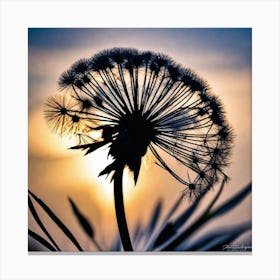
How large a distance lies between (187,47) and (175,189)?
91cm

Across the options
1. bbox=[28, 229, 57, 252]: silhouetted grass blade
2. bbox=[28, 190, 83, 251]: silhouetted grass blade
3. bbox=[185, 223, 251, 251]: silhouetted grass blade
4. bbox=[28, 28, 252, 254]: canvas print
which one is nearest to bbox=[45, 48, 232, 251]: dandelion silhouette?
bbox=[28, 28, 252, 254]: canvas print

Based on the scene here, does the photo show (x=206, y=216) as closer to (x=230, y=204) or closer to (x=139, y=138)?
(x=230, y=204)

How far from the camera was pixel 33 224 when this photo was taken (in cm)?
260

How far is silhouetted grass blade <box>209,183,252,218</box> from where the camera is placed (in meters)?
2.58

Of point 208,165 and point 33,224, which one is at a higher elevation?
point 208,165

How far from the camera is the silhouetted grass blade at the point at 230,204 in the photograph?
8.46 ft

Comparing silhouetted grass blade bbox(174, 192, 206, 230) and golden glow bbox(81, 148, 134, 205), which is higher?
golden glow bbox(81, 148, 134, 205)

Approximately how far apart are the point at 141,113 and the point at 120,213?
65 cm

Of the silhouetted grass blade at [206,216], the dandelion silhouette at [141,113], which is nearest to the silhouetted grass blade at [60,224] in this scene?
the dandelion silhouette at [141,113]

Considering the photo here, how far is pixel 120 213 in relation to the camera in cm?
258

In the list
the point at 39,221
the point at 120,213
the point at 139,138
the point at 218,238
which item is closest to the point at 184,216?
the point at 218,238

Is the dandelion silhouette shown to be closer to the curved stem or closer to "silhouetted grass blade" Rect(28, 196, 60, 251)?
the curved stem
